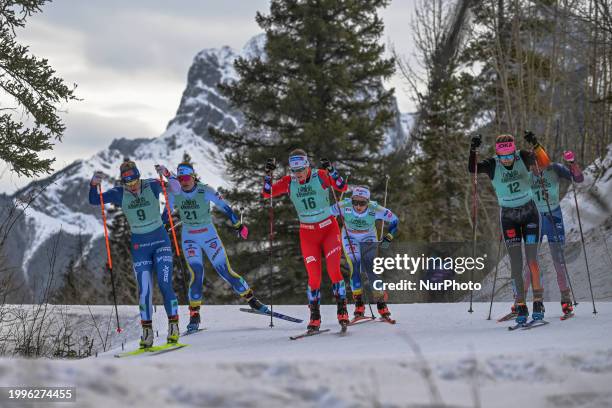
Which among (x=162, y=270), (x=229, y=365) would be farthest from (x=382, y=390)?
(x=162, y=270)

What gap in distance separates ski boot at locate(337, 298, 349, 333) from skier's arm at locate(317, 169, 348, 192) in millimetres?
1540

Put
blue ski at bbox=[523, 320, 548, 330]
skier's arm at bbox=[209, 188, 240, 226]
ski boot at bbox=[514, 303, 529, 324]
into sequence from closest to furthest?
blue ski at bbox=[523, 320, 548, 330] < ski boot at bbox=[514, 303, 529, 324] < skier's arm at bbox=[209, 188, 240, 226]

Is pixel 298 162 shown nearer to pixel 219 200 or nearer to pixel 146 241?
pixel 219 200

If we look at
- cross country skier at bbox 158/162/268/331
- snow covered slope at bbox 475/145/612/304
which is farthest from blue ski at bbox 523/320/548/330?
snow covered slope at bbox 475/145/612/304

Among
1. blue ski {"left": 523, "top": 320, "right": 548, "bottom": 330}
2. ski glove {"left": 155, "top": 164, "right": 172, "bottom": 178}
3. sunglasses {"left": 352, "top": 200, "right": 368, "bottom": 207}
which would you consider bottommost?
blue ski {"left": 523, "top": 320, "right": 548, "bottom": 330}

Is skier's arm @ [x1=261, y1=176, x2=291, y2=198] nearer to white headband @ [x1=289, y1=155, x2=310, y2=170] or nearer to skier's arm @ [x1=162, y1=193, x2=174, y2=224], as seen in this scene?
white headband @ [x1=289, y1=155, x2=310, y2=170]

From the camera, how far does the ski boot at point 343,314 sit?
9500 millimetres

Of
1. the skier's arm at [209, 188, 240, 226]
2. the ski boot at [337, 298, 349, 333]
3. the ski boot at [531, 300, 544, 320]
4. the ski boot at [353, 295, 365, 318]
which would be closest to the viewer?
the ski boot at [531, 300, 544, 320]

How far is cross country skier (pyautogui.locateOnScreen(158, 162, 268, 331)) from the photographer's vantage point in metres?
10.8

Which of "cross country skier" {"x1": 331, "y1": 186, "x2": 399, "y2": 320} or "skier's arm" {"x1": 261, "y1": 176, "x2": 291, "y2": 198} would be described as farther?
"cross country skier" {"x1": 331, "y1": 186, "x2": 399, "y2": 320}

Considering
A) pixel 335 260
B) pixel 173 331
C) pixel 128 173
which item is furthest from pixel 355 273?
pixel 128 173

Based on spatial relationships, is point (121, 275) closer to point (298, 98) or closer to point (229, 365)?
point (298, 98)

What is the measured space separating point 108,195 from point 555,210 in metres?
6.53

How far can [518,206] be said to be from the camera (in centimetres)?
941
